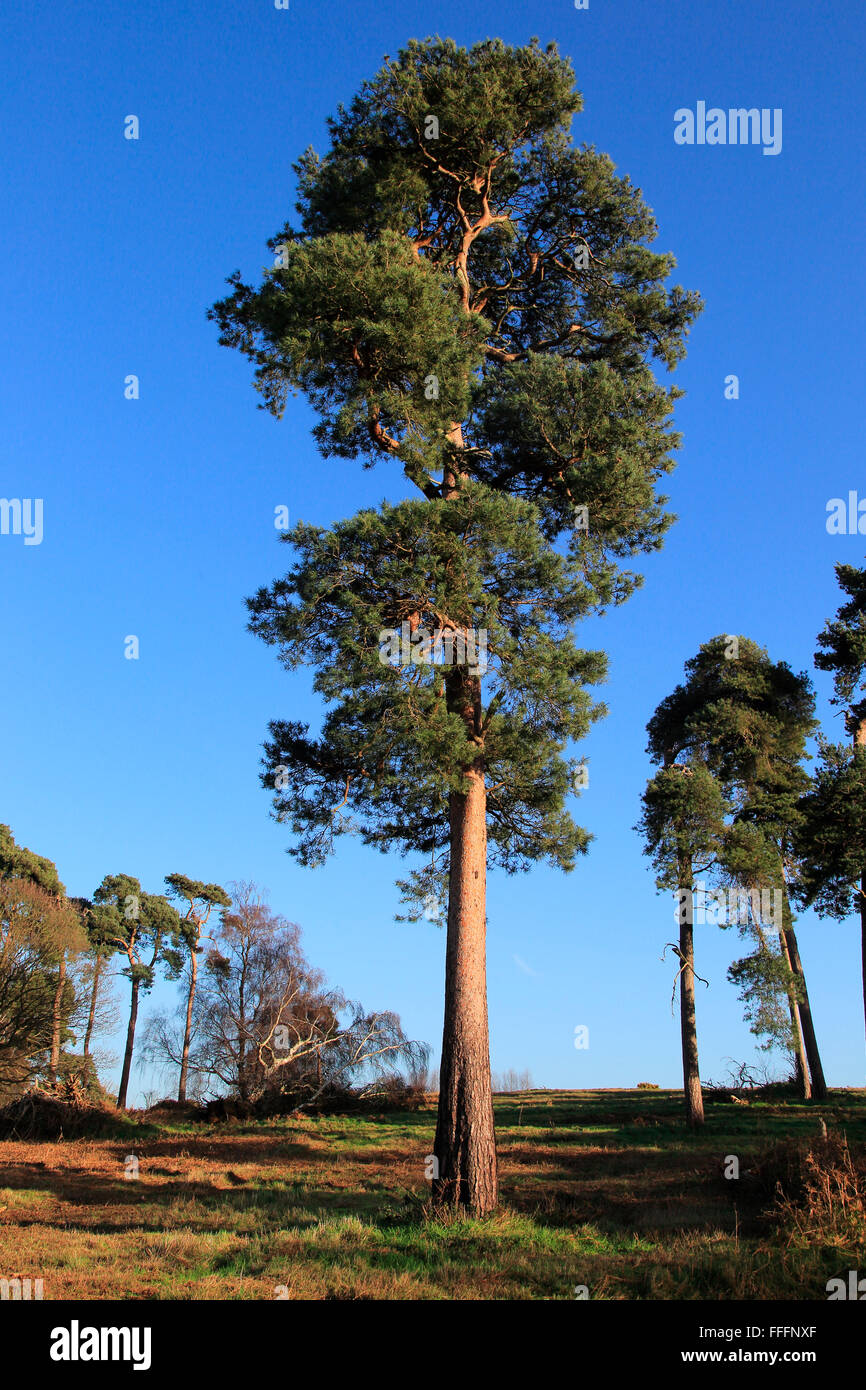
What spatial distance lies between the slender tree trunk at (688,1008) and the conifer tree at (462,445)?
30.4 ft

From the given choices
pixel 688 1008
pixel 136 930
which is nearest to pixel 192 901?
pixel 136 930

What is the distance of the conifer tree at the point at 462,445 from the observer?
13336mm

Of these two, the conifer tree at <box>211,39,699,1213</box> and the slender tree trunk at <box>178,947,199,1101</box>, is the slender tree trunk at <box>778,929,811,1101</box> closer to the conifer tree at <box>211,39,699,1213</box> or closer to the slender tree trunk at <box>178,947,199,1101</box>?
the conifer tree at <box>211,39,699,1213</box>

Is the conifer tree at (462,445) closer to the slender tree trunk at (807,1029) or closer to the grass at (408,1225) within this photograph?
the grass at (408,1225)

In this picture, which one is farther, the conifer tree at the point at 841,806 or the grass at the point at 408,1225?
the conifer tree at the point at 841,806

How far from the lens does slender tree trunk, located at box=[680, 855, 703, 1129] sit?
22984 mm

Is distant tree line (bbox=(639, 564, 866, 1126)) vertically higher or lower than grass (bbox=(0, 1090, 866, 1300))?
higher

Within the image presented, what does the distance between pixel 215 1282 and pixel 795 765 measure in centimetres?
2383

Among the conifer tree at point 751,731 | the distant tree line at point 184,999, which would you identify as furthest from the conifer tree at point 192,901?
the conifer tree at point 751,731

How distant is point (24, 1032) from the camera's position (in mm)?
25281

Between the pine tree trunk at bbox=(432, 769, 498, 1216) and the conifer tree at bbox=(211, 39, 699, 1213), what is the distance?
29 mm

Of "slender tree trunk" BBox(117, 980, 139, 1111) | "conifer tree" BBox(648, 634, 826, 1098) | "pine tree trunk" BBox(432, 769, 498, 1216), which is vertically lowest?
"slender tree trunk" BBox(117, 980, 139, 1111)

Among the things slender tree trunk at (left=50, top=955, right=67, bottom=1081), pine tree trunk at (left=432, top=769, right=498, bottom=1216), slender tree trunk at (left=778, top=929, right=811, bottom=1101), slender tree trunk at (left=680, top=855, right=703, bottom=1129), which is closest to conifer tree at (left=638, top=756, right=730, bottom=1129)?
slender tree trunk at (left=680, top=855, right=703, bottom=1129)

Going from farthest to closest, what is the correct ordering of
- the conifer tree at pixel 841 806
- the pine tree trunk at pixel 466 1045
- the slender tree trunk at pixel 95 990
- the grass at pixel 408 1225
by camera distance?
the slender tree trunk at pixel 95 990, the conifer tree at pixel 841 806, the pine tree trunk at pixel 466 1045, the grass at pixel 408 1225
